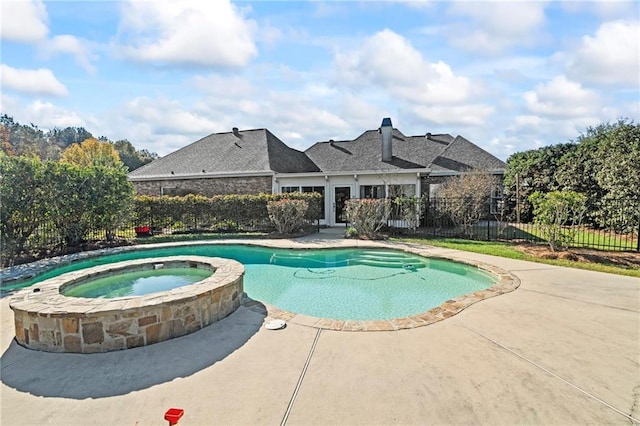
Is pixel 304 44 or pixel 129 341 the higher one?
pixel 304 44

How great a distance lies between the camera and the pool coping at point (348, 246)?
4820mm

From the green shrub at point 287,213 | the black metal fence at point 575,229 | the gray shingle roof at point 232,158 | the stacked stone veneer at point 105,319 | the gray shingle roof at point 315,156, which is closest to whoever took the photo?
the stacked stone veneer at point 105,319

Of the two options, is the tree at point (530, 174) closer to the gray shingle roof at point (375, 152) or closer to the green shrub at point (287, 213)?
the gray shingle roof at point (375, 152)

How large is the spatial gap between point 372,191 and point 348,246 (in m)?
6.47

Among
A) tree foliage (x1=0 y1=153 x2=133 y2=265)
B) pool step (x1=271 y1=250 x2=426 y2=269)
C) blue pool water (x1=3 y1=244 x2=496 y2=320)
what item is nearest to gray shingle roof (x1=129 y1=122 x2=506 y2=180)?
tree foliage (x1=0 y1=153 x2=133 y2=265)

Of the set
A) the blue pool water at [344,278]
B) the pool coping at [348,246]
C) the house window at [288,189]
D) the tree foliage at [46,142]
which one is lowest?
the blue pool water at [344,278]

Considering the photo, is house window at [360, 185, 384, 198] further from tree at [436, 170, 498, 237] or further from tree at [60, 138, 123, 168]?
tree at [60, 138, 123, 168]

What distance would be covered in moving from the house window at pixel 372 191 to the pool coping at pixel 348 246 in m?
Result: 5.22

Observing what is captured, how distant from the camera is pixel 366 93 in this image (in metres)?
16.2

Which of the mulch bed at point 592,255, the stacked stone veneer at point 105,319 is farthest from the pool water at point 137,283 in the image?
the mulch bed at point 592,255

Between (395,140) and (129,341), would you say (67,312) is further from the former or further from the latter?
(395,140)

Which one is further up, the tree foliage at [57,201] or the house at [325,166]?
the house at [325,166]

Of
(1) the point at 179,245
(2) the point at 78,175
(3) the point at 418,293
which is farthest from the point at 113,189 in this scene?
(3) the point at 418,293

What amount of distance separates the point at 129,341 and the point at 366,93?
15.2 m
